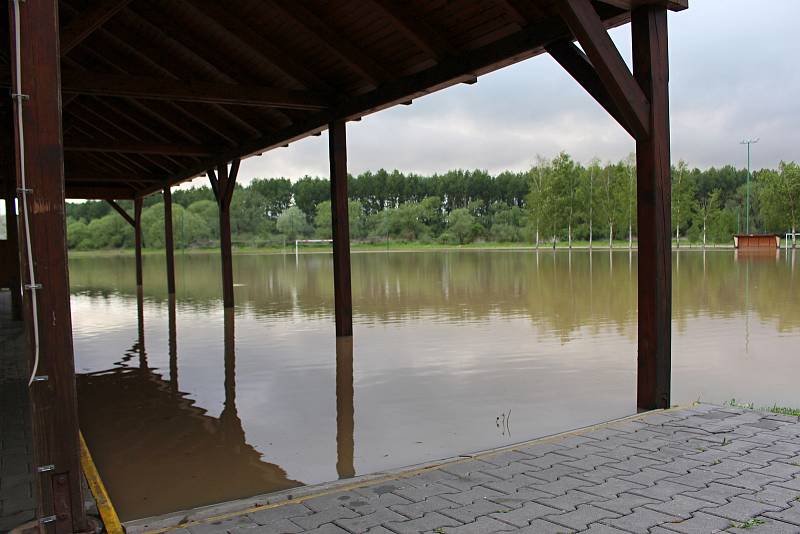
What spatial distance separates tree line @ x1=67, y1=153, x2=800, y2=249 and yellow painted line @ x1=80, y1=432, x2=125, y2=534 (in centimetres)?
4496

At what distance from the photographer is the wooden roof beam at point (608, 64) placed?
4.44 m

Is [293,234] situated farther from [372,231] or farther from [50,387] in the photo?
[50,387]

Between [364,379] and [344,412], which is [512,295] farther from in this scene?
[344,412]

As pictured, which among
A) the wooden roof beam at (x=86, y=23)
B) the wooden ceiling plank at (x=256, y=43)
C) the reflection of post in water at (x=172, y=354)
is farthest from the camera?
the wooden ceiling plank at (x=256, y=43)

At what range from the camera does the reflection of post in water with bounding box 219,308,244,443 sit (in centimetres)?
485

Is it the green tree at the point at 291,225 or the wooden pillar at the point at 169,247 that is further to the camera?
the green tree at the point at 291,225

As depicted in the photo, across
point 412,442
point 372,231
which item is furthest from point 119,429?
point 372,231

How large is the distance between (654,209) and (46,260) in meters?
4.07

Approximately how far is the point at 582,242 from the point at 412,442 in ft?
188

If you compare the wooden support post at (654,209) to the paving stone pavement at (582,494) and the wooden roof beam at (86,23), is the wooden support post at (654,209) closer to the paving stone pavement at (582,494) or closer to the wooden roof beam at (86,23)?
the paving stone pavement at (582,494)

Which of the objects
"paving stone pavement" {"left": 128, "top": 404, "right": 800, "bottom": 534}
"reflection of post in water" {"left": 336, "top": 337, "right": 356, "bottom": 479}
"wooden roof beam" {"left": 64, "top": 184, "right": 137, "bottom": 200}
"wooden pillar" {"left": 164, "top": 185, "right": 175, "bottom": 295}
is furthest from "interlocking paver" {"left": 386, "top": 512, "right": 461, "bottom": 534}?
"wooden roof beam" {"left": 64, "top": 184, "right": 137, "bottom": 200}

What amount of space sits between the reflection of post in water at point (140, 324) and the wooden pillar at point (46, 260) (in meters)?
4.81

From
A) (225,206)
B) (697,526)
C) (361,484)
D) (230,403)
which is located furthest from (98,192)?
(697,526)

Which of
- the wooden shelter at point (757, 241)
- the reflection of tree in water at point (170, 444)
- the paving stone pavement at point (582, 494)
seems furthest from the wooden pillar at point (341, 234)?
the wooden shelter at point (757, 241)
